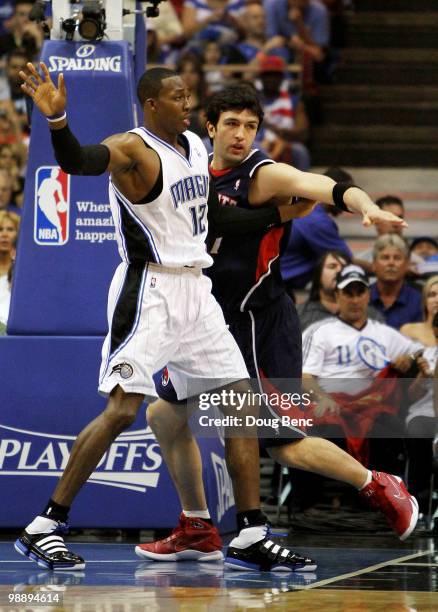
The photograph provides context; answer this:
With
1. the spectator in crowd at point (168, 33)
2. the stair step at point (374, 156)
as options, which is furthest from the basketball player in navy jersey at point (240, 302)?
the spectator in crowd at point (168, 33)

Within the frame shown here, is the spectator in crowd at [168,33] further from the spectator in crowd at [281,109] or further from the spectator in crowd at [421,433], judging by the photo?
the spectator in crowd at [421,433]

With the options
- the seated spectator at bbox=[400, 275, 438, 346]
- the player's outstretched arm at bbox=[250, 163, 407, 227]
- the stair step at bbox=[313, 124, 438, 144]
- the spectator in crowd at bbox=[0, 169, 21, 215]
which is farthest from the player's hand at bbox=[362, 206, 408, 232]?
the stair step at bbox=[313, 124, 438, 144]

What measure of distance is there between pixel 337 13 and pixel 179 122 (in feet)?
34.7

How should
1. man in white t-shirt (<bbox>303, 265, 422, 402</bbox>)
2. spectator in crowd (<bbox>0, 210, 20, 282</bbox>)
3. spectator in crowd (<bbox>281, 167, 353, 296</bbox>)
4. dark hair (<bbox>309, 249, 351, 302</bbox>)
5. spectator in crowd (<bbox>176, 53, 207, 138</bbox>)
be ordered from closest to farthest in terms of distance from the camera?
man in white t-shirt (<bbox>303, 265, 422, 402</bbox>)
dark hair (<bbox>309, 249, 351, 302</bbox>)
spectator in crowd (<bbox>0, 210, 20, 282</bbox>)
spectator in crowd (<bbox>281, 167, 353, 296</bbox>)
spectator in crowd (<bbox>176, 53, 207, 138</bbox>)

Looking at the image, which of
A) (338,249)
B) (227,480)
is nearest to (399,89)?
(338,249)

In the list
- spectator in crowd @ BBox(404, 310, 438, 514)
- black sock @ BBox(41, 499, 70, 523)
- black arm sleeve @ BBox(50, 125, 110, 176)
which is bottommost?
black sock @ BBox(41, 499, 70, 523)

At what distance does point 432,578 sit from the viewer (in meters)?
5.92

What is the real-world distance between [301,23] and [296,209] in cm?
938

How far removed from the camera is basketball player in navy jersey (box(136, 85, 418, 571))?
255 inches

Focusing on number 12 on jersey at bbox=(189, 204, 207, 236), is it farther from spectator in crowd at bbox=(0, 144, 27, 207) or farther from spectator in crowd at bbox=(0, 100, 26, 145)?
spectator in crowd at bbox=(0, 100, 26, 145)

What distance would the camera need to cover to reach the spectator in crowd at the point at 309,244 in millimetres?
9961

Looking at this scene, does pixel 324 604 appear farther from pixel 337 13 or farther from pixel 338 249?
pixel 337 13

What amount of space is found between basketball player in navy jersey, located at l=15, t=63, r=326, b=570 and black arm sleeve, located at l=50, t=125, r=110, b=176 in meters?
0.20

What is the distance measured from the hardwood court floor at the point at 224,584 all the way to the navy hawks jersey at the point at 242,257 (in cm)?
126
